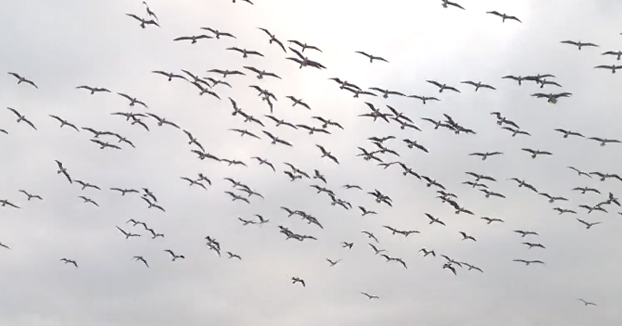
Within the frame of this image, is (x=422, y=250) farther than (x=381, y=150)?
Yes

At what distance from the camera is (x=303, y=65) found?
314 ft

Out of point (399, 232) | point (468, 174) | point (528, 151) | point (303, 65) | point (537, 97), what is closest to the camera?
point (303, 65)

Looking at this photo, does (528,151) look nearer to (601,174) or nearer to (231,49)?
(601,174)

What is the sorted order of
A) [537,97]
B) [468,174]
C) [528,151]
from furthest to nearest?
[468,174]
[528,151]
[537,97]

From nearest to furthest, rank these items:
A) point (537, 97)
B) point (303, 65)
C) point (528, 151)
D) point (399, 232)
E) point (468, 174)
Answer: point (303, 65)
point (537, 97)
point (528, 151)
point (468, 174)
point (399, 232)

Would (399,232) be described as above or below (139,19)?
below

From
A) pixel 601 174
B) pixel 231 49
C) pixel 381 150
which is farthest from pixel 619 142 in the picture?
pixel 231 49

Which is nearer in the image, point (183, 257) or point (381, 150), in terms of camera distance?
point (381, 150)

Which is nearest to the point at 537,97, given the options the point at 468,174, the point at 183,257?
the point at 468,174

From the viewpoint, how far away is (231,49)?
323ft

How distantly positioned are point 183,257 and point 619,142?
207 feet

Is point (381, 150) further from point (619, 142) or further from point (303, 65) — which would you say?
point (619, 142)

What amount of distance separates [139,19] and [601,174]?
57271 mm

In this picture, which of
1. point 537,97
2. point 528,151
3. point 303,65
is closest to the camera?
point 303,65
